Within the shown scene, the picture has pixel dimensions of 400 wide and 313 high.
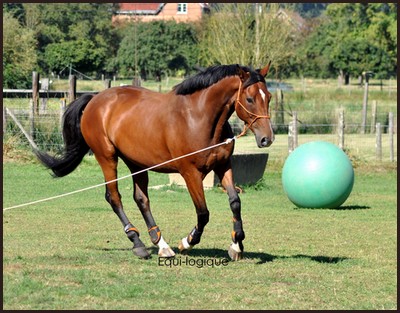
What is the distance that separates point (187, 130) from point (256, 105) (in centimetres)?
91

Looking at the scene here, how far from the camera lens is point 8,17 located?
4522 centimetres

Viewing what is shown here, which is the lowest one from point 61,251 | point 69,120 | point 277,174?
point 277,174

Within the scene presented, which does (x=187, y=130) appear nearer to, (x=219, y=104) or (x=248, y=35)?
(x=219, y=104)

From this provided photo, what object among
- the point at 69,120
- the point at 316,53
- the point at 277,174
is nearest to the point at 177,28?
the point at 316,53

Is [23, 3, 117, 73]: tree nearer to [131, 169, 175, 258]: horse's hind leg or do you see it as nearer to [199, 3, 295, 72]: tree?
[199, 3, 295, 72]: tree

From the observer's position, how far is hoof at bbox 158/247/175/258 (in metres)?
11.4

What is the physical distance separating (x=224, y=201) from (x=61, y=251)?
8.34 meters

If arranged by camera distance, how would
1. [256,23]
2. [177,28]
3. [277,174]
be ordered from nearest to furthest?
[277,174] < [256,23] < [177,28]

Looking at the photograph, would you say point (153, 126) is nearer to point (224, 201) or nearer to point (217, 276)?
point (217, 276)

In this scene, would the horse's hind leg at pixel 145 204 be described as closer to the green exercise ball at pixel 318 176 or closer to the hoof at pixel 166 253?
the hoof at pixel 166 253

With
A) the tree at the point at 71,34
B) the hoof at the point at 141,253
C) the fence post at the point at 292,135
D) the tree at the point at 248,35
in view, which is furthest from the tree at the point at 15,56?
the hoof at the point at 141,253

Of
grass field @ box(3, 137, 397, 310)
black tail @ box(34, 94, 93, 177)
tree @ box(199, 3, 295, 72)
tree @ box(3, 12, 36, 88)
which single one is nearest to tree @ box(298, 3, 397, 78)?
tree @ box(199, 3, 295, 72)

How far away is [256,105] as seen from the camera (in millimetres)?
10820

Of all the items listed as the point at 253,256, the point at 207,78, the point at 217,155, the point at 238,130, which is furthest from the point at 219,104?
the point at 238,130
